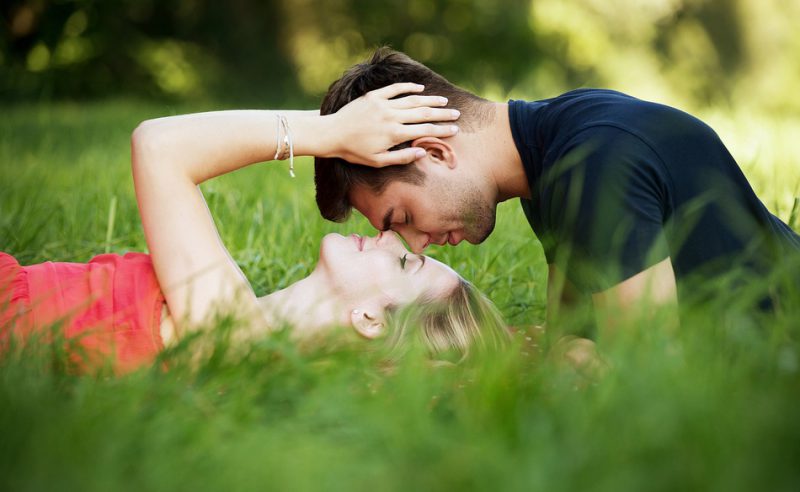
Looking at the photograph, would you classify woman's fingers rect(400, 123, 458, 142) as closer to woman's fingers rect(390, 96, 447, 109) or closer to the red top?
woman's fingers rect(390, 96, 447, 109)

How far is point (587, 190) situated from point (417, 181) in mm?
620

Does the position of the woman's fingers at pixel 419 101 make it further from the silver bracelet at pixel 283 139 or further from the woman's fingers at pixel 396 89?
the silver bracelet at pixel 283 139

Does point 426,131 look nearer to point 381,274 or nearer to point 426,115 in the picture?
point 426,115

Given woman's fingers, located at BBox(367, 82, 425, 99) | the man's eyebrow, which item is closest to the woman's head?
the man's eyebrow

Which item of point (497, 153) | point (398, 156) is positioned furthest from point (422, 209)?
point (497, 153)

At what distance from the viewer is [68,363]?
1.97m

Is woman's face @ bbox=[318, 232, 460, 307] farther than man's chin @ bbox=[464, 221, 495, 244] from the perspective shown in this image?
No

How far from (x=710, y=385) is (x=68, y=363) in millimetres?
1362

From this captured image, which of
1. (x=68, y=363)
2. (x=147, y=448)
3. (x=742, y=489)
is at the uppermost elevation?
(x=68, y=363)

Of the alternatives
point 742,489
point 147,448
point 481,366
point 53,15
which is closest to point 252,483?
point 147,448

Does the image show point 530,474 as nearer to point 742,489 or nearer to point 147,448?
point 742,489

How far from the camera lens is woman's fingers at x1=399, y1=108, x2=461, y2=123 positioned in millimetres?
2678

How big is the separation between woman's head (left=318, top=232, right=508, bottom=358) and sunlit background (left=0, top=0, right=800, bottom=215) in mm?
11361

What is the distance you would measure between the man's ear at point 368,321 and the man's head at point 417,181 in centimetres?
33
